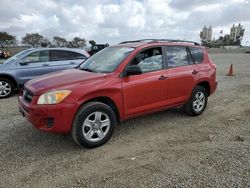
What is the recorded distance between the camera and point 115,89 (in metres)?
4.21

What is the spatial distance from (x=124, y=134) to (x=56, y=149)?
1.26m

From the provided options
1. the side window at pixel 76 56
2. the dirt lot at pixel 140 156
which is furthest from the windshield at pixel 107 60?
the side window at pixel 76 56

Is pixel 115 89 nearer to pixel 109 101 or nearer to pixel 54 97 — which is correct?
pixel 109 101

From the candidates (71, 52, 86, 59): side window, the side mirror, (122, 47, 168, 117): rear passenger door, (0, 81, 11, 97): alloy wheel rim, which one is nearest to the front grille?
(122, 47, 168, 117): rear passenger door

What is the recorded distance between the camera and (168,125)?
17.0 feet

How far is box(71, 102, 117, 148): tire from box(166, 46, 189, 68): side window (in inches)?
70.0

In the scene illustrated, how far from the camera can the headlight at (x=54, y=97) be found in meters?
3.78

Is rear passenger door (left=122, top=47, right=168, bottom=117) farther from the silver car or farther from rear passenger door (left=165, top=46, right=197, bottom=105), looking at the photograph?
the silver car

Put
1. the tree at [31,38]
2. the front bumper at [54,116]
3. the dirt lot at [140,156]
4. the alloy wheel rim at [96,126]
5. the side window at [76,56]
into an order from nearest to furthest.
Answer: the dirt lot at [140,156] < the front bumper at [54,116] < the alloy wheel rim at [96,126] < the side window at [76,56] < the tree at [31,38]

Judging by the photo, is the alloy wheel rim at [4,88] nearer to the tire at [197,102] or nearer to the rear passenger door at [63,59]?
the rear passenger door at [63,59]

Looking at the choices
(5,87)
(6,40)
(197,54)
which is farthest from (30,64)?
(6,40)

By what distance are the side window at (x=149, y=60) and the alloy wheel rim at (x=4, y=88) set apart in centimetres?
495

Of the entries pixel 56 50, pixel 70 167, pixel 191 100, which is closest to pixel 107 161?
pixel 70 167

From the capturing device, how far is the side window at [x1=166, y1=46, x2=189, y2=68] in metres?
Answer: 5.16
